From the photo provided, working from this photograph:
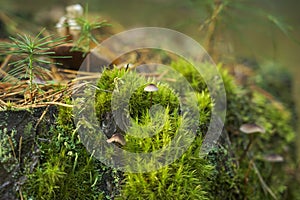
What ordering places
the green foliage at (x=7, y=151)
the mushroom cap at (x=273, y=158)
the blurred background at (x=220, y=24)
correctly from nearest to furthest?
1. the green foliage at (x=7, y=151)
2. the mushroom cap at (x=273, y=158)
3. the blurred background at (x=220, y=24)

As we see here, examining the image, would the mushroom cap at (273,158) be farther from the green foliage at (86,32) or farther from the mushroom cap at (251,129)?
the green foliage at (86,32)

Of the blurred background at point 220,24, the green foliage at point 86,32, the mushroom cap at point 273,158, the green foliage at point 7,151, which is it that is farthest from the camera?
the blurred background at point 220,24

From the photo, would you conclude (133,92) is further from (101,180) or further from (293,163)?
(293,163)

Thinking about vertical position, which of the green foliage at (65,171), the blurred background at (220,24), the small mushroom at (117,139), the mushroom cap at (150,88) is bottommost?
the green foliage at (65,171)

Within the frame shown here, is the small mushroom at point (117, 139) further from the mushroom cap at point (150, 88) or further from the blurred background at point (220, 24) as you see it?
the blurred background at point (220, 24)

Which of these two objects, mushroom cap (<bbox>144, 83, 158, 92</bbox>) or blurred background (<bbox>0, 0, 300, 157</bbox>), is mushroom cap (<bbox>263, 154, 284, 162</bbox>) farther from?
mushroom cap (<bbox>144, 83, 158, 92</bbox>)

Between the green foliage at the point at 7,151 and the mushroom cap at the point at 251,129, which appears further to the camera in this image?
the mushroom cap at the point at 251,129

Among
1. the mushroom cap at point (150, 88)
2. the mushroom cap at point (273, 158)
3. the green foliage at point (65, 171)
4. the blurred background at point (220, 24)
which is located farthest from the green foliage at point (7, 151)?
the mushroom cap at point (273, 158)

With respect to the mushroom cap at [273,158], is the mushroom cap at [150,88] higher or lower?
higher

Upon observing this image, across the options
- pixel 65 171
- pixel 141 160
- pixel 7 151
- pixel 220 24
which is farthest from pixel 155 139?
pixel 220 24

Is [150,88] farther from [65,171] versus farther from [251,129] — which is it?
[251,129]
